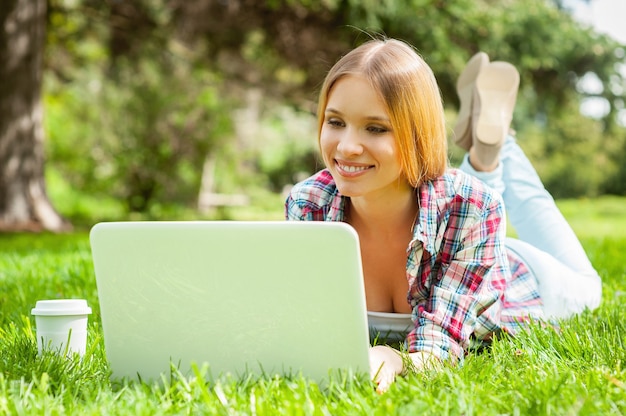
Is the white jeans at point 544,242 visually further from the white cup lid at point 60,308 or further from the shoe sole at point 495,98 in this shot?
the white cup lid at point 60,308

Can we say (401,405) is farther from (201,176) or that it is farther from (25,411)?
→ (201,176)

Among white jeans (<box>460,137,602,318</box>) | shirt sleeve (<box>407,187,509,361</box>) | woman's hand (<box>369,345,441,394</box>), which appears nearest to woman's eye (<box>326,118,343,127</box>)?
shirt sleeve (<box>407,187,509,361</box>)

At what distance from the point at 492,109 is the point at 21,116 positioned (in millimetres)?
5327

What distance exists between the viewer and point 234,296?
60.9 inches

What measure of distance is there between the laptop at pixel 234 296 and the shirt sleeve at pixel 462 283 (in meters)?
0.43

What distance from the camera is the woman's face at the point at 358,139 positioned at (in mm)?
1937

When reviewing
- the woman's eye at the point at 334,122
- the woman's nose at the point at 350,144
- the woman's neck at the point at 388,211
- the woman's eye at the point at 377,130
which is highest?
the woman's eye at the point at 334,122

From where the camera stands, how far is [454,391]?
1572 mm

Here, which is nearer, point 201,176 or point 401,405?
point 401,405

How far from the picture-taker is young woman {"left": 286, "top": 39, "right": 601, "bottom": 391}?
1.95 metres

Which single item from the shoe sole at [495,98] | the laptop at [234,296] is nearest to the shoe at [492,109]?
the shoe sole at [495,98]

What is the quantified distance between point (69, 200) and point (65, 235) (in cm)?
552

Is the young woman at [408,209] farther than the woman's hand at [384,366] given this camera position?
Yes

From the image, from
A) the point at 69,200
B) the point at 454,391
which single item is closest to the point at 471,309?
the point at 454,391
